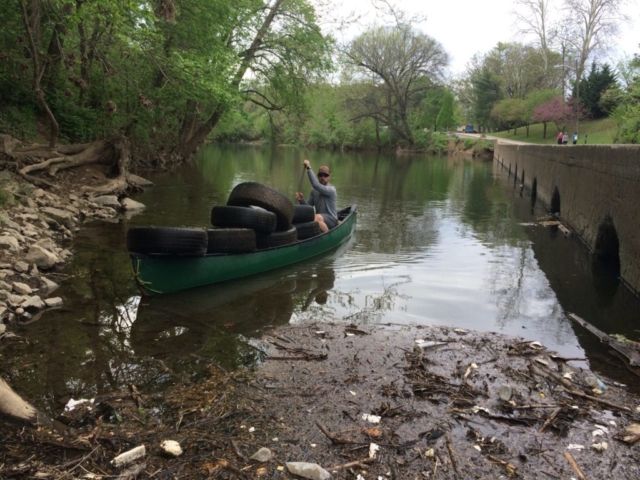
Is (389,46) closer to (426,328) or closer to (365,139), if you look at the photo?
(365,139)

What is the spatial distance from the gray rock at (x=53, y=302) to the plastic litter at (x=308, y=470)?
4.30 metres

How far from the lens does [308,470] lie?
313 cm

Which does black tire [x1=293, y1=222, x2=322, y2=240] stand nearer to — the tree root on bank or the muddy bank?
the muddy bank

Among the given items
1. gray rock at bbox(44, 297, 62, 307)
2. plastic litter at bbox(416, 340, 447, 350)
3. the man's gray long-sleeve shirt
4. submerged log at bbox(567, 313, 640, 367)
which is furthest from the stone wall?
gray rock at bbox(44, 297, 62, 307)

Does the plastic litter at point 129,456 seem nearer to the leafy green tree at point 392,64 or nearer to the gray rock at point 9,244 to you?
the gray rock at point 9,244

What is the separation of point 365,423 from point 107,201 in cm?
1167

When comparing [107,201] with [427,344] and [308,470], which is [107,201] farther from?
[308,470]

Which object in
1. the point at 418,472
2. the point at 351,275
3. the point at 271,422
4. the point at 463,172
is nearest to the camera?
the point at 418,472

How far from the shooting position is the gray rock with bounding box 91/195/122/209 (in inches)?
520

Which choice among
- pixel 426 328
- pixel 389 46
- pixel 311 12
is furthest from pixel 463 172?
pixel 426 328

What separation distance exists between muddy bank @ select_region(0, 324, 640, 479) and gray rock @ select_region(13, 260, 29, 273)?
3414 millimetres

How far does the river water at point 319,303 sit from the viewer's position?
4.77 meters

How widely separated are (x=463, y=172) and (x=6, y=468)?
31508 mm

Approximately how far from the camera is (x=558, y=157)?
46.0ft
